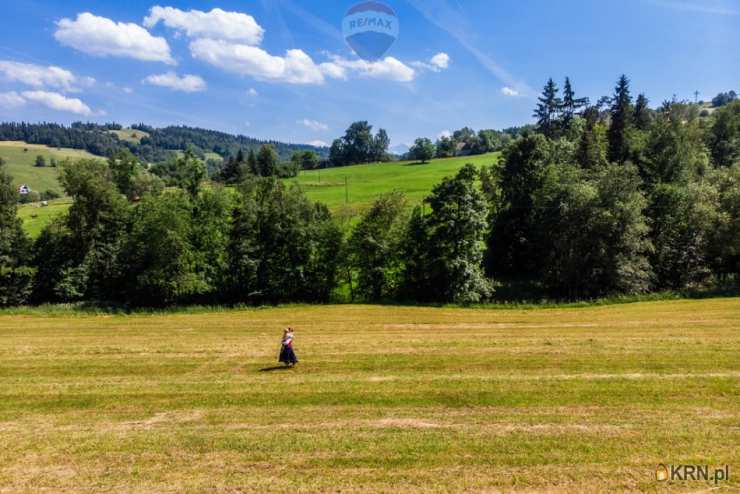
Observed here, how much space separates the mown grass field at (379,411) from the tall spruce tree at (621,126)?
132 ft

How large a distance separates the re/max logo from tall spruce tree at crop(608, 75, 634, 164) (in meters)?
53.5

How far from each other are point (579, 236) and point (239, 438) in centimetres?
3461

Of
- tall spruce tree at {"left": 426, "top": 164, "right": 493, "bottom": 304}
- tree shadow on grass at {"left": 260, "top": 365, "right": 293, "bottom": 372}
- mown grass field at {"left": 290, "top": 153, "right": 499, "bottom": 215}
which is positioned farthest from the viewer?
mown grass field at {"left": 290, "top": 153, "right": 499, "bottom": 215}

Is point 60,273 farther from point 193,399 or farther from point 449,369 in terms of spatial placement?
point 449,369

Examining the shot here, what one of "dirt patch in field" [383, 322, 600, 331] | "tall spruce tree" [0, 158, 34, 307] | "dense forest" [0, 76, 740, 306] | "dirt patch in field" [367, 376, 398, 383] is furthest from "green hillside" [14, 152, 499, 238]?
"dirt patch in field" [367, 376, 398, 383]

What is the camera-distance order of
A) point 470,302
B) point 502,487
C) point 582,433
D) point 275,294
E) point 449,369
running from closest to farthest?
point 502,487 → point 582,433 → point 449,369 → point 470,302 → point 275,294

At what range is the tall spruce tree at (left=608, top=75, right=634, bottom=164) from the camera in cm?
5528

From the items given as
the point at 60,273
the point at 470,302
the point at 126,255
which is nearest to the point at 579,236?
the point at 470,302

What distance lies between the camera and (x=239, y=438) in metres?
11.0

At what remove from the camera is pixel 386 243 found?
3897 centimetres

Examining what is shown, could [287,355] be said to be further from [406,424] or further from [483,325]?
[483,325]

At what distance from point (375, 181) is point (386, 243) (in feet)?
224

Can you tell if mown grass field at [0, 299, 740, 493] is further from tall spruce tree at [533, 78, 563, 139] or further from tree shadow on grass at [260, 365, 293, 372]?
tall spruce tree at [533, 78, 563, 139]

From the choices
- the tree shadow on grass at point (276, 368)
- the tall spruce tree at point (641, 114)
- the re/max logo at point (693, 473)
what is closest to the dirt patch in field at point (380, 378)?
the tree shadow on grass at point (276, 368)
